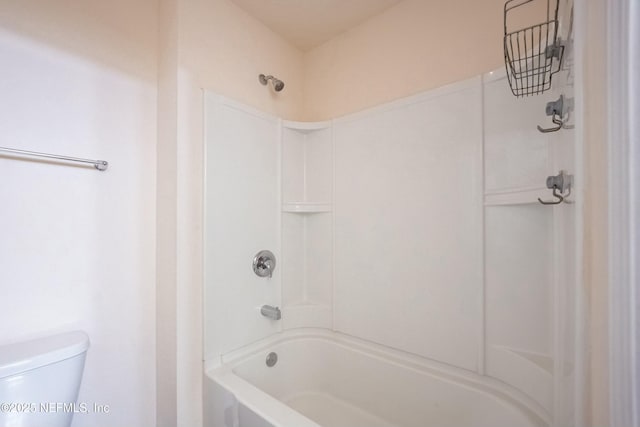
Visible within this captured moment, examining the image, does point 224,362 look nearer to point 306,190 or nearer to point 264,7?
point 306,190

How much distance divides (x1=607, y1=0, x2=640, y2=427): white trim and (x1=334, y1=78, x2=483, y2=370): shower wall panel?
0.74 m

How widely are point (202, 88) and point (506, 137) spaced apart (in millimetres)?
1374

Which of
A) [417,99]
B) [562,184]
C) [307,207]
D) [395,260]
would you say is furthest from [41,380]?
[417,99]

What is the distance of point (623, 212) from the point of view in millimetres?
420

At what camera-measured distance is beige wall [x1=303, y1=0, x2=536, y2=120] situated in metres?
1.21

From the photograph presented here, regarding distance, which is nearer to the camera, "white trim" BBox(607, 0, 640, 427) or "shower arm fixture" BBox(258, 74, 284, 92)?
"white trim" BBox(607, 0, 640, 427)

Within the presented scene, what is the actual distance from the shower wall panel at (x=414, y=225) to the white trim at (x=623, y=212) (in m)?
0.74

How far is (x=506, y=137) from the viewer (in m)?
1.10

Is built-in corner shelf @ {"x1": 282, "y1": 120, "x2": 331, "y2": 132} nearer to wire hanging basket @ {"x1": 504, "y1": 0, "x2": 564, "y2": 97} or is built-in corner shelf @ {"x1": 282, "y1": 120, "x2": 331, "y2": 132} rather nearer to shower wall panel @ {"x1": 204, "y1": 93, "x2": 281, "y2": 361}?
shower wall panel @ {"x1": 204, "y1": 93, "x2": 281, "y2": 361}

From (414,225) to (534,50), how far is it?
32.2 inches

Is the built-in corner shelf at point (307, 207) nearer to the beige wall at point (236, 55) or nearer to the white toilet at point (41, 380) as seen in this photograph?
the beige wall at point (236, 55)

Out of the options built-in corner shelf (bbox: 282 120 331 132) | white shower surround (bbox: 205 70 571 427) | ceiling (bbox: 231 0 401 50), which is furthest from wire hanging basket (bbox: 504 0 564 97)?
built-in corner shelf (bbox: 282 120 331 132)

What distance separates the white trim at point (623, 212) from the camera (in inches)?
15.8

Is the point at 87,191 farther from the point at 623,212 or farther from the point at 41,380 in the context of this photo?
the point at 623,212
